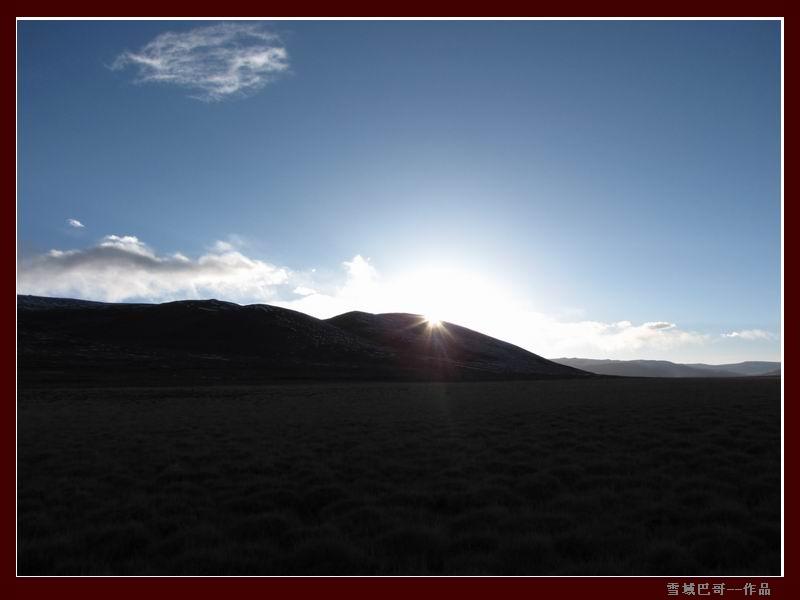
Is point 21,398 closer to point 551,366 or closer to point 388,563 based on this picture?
point 388,563

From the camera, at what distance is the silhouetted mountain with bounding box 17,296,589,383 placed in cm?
8962

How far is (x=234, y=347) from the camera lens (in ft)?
421

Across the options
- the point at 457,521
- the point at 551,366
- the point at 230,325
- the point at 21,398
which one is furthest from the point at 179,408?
the point at 551,366

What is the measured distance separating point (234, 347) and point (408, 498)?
124334 mm

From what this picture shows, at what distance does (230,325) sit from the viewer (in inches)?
5797

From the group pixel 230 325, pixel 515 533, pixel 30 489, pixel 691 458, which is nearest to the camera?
pixel 515 533

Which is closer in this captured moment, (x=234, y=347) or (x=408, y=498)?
(x=408, y=498)

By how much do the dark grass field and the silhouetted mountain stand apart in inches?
2454

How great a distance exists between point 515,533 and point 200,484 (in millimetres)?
10086

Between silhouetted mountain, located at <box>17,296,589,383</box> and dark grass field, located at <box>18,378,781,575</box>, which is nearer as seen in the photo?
dark grass field, located at <box>18,378,781,575</box>

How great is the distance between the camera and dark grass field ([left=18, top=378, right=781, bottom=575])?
9.08m

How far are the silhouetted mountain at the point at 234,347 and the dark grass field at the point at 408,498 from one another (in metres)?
62.3

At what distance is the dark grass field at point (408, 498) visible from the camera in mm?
9078

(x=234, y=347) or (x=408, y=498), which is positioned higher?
(x=408, y=498)
